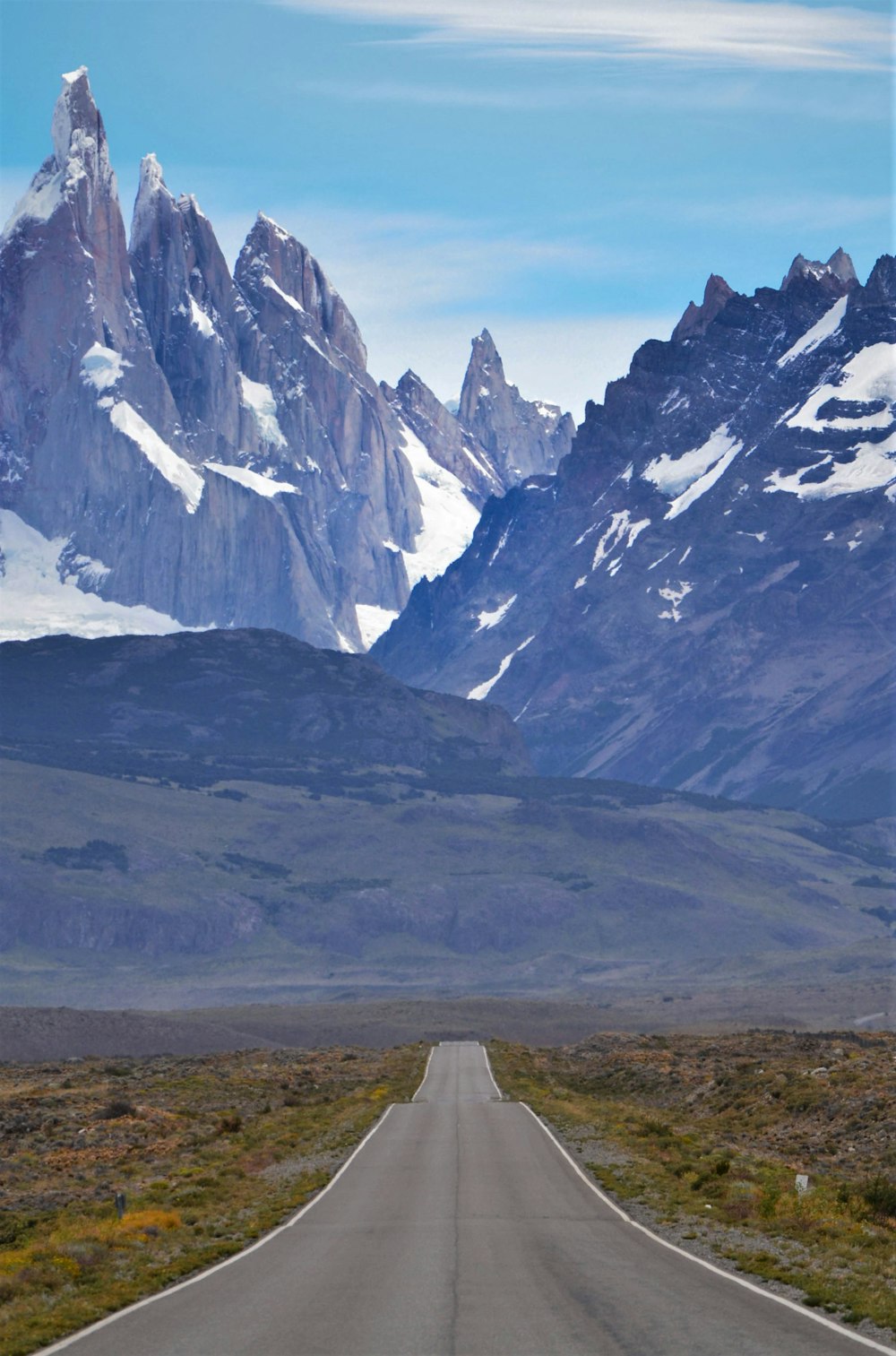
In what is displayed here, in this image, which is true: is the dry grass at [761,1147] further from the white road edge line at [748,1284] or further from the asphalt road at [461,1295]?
the asphalt road at [461,1295]

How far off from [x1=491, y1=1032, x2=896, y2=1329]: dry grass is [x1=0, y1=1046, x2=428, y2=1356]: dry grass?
850cm

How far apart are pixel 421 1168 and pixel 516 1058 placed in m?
78.8

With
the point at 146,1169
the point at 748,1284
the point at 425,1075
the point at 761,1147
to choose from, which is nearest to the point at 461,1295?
the point at 748,1284

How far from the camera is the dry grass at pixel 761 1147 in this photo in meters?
35.6

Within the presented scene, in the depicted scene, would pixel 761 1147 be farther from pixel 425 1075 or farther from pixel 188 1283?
pixel 425 1075

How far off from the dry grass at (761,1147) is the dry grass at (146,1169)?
27.9 feet

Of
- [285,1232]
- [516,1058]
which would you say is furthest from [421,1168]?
[516,1058]

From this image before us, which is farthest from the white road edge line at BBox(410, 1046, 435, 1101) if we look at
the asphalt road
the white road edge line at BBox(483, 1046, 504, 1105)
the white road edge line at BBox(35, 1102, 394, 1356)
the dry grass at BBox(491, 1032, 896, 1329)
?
the asphalt road

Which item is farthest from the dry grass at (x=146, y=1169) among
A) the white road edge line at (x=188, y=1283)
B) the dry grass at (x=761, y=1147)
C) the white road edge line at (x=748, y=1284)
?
the dry grass at (x=761, y=1147)

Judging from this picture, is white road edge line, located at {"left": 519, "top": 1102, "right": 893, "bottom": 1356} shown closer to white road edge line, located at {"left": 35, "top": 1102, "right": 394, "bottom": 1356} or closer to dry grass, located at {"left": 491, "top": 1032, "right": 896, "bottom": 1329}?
dry grass, located at {"left": 491, "top": 1032, "right": 896, "bottom": 1329}

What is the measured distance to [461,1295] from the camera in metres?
30.6

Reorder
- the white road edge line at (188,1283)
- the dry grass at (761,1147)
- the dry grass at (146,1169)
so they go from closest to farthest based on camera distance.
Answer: the white road edge line at (188,1283)
the dry grass at (146,1169)
the dry grass at (761,1147)

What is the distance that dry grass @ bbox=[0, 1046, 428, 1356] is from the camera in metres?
33.7

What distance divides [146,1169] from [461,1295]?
91.1ft
